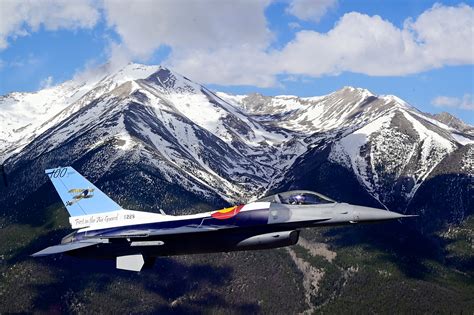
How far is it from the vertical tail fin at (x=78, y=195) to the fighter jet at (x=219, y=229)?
3.03 m

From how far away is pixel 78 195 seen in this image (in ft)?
183

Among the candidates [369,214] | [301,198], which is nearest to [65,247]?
[301,198]

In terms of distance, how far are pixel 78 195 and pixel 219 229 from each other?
17701 millimetres

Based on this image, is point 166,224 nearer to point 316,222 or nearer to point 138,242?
point 138,242

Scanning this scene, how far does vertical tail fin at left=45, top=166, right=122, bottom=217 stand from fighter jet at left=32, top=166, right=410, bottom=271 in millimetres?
3025

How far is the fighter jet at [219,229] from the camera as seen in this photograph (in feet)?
148

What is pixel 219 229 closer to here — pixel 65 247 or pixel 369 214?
pixel 369 214

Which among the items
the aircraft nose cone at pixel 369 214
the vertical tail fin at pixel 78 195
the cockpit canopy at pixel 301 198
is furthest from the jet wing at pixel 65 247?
the aircraft nose cone at pixel 369 214

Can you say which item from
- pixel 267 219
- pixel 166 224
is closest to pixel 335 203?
pixel 267 219

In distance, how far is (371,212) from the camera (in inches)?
1737

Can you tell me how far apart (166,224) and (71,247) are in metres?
8.69

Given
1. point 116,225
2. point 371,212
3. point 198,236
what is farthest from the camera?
point 116,225

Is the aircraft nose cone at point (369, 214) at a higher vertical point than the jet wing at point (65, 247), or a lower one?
higher

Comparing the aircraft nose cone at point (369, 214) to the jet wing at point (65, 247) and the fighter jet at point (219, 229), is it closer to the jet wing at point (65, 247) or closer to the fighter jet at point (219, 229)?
the fighter jet at point (219, 229)
